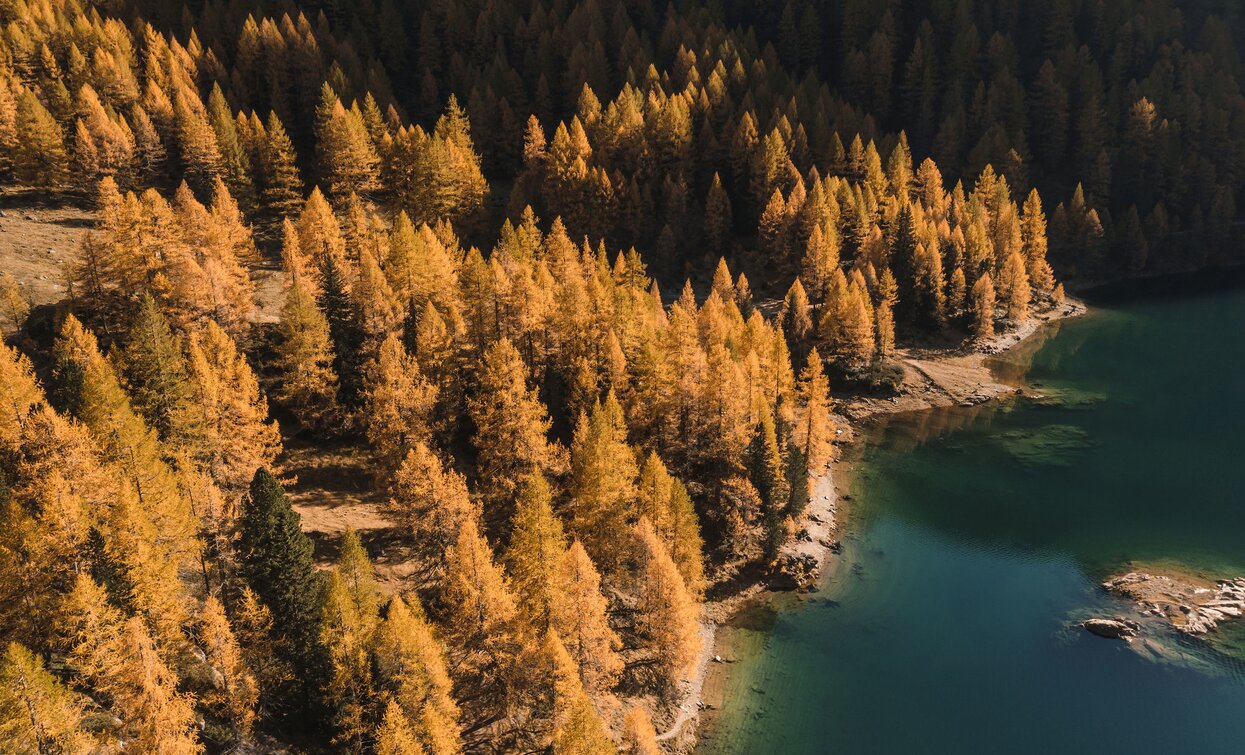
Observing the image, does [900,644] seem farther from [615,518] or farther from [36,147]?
[36,147]

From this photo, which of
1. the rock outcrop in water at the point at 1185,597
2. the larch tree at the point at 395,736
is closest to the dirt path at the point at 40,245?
the larch tree at the point at 395,736

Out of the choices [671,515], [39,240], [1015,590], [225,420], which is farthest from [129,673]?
[39,240]

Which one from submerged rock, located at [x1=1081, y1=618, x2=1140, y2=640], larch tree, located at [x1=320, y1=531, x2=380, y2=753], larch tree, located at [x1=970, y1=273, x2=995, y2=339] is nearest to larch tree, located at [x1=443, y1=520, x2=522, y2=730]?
larch tree, located at [x1=320, y1=531, x2=380, y2=753]

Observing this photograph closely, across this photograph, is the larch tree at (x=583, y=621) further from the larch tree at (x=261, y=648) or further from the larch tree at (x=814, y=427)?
the larch tree at (x=814, y=427)

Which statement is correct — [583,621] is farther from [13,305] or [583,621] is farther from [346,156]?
[346,156]

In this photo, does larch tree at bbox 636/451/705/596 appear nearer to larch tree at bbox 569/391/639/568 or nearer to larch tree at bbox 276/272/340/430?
larch tree at bbox 569/391/639/568

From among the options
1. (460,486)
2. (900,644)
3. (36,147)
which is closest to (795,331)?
(900,644)
